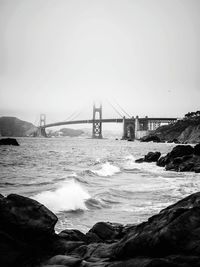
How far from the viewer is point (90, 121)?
330 ft

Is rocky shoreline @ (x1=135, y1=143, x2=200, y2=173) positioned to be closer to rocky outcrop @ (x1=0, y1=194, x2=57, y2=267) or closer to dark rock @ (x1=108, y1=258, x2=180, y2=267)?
rocky outcrop @ (x1=0, y1=194, x2=57, y2=267)

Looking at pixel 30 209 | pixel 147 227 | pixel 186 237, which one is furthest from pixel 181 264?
pixel 30 209

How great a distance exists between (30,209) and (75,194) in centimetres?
598

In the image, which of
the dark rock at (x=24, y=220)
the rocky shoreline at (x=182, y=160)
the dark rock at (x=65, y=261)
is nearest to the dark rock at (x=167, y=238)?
the dark rock at (x=65, y=261)

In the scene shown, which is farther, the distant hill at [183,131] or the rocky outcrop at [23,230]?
the distant hill at [183,131]

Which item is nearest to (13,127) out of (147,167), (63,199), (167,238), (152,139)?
(152,139)

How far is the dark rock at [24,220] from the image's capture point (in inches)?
162

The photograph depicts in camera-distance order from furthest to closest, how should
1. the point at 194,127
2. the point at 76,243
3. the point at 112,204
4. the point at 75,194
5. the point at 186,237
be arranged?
the point at 194,127 → the point at 75,194 → the point at 112,204 → the point at 76,243 → the point at 186,237

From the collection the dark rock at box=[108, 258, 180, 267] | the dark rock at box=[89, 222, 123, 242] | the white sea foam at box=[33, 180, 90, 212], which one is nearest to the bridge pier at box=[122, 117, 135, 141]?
the white sea foam at box=[33, 180, 90, 212]

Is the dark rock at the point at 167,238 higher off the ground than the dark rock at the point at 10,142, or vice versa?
the dark rock at the point at 167,238

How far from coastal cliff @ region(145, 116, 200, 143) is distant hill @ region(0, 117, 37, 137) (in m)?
83.3

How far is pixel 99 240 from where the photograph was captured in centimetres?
456

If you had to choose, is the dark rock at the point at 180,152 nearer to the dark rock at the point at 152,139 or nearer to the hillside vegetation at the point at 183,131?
the hillside vegetation at the point at 183,131

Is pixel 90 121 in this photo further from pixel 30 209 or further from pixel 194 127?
pixel 30 209
